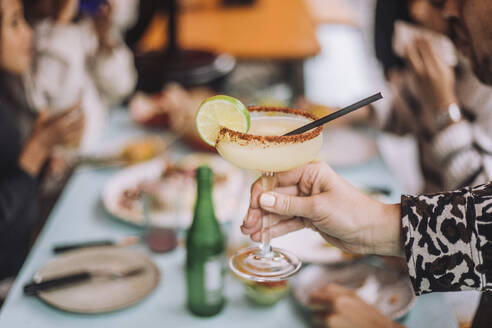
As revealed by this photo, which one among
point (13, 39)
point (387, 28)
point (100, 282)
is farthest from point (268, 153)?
point (387, 28)

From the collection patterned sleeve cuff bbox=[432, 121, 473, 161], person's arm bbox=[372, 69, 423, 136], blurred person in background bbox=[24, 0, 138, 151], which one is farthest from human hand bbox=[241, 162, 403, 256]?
blurred person in background bbox=[24, 0, 138, 151]

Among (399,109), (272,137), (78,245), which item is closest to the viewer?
(272,137)

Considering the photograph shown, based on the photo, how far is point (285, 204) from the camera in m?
1.05

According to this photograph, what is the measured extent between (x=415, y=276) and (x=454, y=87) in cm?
136

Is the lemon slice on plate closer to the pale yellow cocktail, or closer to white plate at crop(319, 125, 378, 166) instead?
the pale yellow cocktail

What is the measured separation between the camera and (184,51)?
10.1 ft

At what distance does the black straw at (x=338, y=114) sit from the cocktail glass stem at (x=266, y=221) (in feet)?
0.51

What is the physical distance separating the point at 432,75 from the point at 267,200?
1.21 metres

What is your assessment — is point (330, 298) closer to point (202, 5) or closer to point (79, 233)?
point (79, 233)

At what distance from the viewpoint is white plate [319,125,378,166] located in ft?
6.86

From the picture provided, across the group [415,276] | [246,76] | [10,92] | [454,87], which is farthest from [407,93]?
[246,76]

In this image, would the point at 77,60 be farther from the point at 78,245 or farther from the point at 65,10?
the point at 78,245

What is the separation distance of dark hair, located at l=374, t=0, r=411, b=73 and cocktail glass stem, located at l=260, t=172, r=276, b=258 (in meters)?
3.22

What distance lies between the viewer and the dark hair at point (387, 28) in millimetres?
4000
